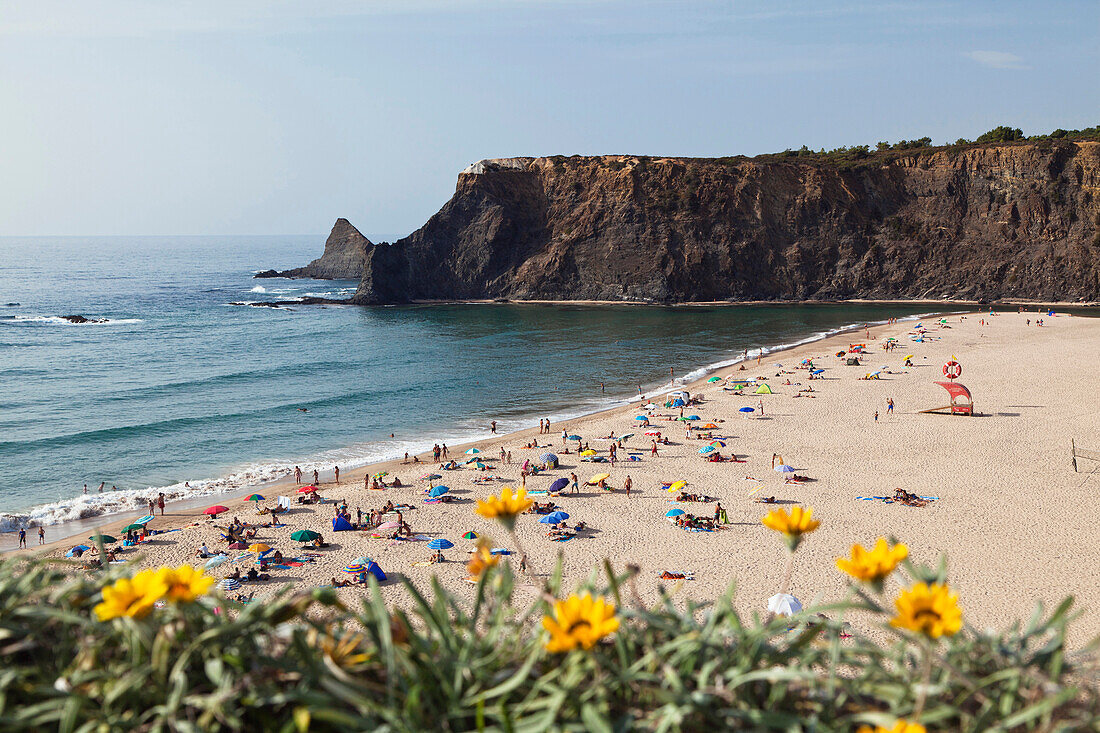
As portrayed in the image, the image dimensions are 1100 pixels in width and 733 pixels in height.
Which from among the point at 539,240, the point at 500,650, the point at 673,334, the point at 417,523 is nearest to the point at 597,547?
the point at 417,523

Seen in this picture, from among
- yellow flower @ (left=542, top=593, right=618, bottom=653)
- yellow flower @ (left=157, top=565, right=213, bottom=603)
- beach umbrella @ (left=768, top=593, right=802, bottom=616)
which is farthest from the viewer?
beach umbrella @ (left=768, top=593, right=802, bottom=616)

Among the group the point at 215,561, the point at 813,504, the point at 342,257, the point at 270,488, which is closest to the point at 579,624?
the point at 215,561

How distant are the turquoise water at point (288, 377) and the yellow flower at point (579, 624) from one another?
27.9 m

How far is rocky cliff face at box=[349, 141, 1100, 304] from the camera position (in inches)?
3191

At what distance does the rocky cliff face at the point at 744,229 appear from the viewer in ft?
266

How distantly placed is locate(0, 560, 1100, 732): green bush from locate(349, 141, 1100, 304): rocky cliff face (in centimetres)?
8455

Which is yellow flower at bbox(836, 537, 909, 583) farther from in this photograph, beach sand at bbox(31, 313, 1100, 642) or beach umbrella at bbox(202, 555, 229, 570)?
beach umbrella at bbox(202, 555, 229, 570)

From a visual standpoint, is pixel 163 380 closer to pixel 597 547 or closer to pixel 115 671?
pixel 597 547

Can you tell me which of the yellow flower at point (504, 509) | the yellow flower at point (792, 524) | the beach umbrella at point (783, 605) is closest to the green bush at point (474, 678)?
the yellow flower at point (504, 509)

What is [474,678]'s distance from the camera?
3.06m

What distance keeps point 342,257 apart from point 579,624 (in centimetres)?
13804

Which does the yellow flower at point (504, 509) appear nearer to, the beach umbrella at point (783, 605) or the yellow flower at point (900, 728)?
the yellow flower at point (900, 728)

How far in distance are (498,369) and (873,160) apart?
66012 mm

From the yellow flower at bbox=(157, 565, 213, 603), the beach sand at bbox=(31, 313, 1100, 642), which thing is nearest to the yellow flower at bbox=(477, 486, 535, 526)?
the yellow flower at bbox=(157, 565, 213, 603)
